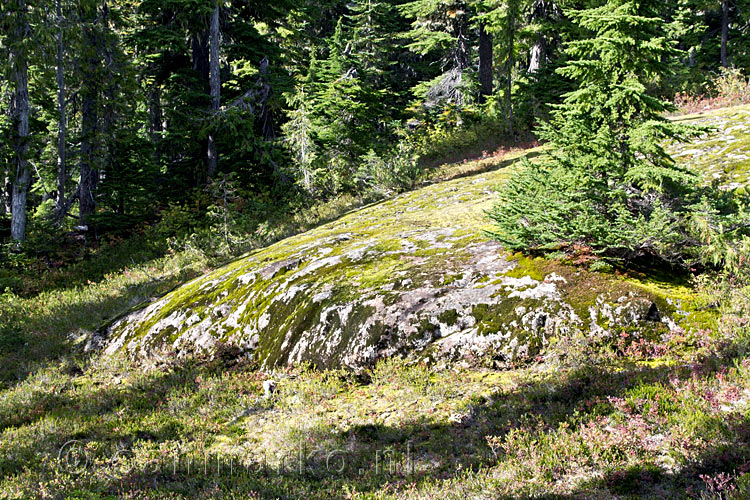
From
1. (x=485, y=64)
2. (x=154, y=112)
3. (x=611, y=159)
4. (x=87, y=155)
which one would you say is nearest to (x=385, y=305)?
(x=611, y=159)

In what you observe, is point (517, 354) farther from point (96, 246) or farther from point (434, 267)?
point (96, 246)

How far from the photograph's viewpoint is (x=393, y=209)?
12047 mm

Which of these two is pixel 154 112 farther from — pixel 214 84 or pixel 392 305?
pixel 392 305

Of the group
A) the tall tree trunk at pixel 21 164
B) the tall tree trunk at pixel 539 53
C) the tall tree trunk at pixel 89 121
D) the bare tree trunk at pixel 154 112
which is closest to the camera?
the tall tree trunk at pixel 21 164

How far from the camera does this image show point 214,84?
17.8 m

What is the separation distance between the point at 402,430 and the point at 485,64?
22.8 m

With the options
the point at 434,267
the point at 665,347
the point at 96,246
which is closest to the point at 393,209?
the point at 434,267

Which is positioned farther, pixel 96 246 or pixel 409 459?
pixel 96 246

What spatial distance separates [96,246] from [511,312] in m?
17.0

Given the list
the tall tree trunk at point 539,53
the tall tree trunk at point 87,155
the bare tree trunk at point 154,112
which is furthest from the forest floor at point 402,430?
the bare tree trunk at point 154,112

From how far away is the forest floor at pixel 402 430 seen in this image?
350cm

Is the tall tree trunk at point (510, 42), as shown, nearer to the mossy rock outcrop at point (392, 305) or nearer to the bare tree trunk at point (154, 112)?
the mossy rock outcrop at point (392, 305)

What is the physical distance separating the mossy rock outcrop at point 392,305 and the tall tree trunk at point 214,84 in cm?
1009

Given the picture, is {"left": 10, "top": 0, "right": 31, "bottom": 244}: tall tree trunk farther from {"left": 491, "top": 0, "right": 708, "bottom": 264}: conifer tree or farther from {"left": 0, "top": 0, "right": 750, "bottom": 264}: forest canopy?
{"left": 491, "top": 0, "right": 708, "bottom": 264}: conifer tree
